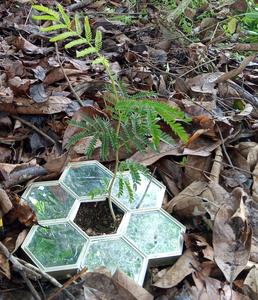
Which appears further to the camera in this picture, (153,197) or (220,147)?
(220,147)

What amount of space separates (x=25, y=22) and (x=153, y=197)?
1.59 m

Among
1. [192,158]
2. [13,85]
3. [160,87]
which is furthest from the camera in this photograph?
[160,87]

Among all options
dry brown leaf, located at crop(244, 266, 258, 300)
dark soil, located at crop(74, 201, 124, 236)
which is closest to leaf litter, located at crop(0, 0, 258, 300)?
dry brown leaf, located at crop(244, 266, 258, 300)

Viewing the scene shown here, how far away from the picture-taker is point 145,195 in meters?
1.35

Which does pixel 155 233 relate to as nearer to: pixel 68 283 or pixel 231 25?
pixel 68 283

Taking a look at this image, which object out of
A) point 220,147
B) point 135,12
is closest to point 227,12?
point 135,12

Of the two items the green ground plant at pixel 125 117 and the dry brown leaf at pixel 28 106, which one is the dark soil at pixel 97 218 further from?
the dry brown leaf at pixel 28 106

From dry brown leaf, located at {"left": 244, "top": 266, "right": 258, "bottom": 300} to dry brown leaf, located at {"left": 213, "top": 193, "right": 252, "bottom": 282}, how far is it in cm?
3

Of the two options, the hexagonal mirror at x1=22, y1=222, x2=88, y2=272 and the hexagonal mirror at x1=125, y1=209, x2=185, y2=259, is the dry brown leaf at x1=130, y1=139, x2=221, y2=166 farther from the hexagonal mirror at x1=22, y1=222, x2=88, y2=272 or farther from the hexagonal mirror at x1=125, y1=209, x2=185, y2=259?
the hexagonal mirror at x1=22, y1=222, x2=88, y2=272

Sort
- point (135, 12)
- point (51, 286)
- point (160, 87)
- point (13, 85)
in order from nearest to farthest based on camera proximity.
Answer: point (51, 286) < point (13, 85) < point (160, 87) < point (135, 12)

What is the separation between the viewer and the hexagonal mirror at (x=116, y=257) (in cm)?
113

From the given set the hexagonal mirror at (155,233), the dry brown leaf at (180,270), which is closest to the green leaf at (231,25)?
the hexagonal mirror at (155,233)

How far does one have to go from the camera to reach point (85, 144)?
4.90 feet

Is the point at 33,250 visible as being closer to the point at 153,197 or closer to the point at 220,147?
the point at 153,197
